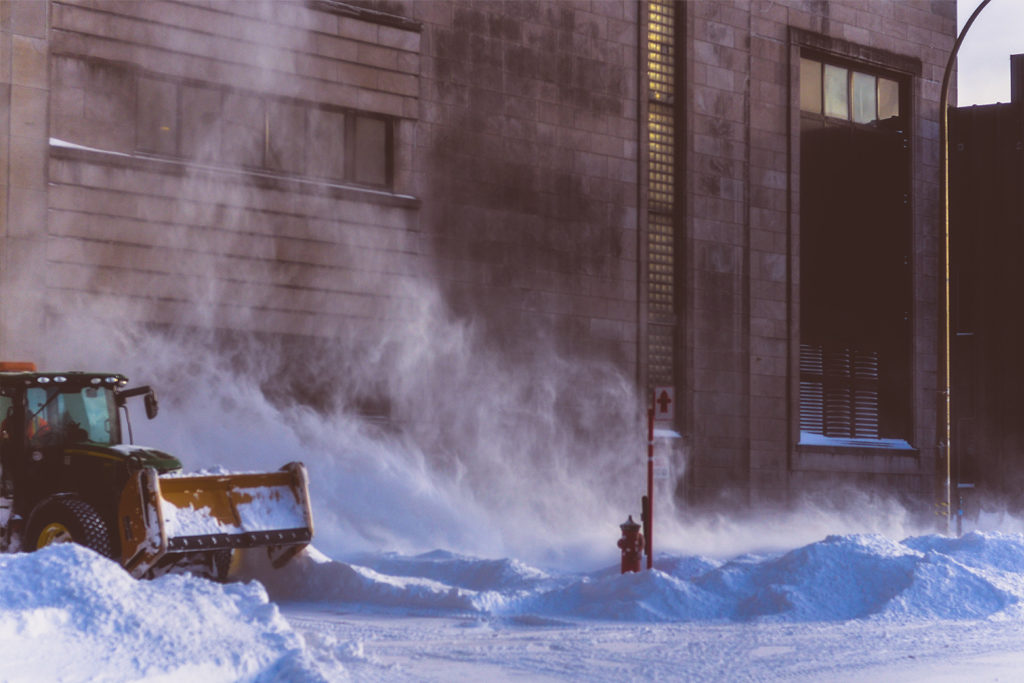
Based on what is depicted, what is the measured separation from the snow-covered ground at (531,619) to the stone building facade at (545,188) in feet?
22.7

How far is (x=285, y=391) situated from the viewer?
2541 cm

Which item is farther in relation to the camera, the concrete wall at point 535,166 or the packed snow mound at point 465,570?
the concrete wall at point 535,166

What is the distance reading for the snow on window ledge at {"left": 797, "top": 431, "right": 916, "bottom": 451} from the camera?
34656mm

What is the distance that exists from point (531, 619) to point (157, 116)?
40.6 ft

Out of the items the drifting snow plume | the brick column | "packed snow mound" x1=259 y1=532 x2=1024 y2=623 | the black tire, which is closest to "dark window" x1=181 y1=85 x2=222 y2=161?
the brick column

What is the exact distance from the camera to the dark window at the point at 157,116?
2392 centimetres

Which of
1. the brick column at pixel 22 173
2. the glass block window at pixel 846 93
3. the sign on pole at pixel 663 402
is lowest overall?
the sign on pole at pixel 663 402

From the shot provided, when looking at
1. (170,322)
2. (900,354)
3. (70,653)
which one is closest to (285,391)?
(170,322)

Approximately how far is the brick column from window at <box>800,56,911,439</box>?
18.9 metres

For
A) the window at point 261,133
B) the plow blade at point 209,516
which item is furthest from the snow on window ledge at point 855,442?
the plow blade at point 209,516

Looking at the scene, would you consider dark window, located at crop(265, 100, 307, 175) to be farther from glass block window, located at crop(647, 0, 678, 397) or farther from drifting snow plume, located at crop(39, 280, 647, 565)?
glass block window, located at crop(647, 0, 678, 397)

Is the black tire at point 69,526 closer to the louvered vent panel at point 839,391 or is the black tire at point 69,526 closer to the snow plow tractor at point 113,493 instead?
the snow plow tractor at point 113,493

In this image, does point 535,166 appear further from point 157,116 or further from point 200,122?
point 157,116

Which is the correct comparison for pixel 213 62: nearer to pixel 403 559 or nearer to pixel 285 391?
pixel 285 391
